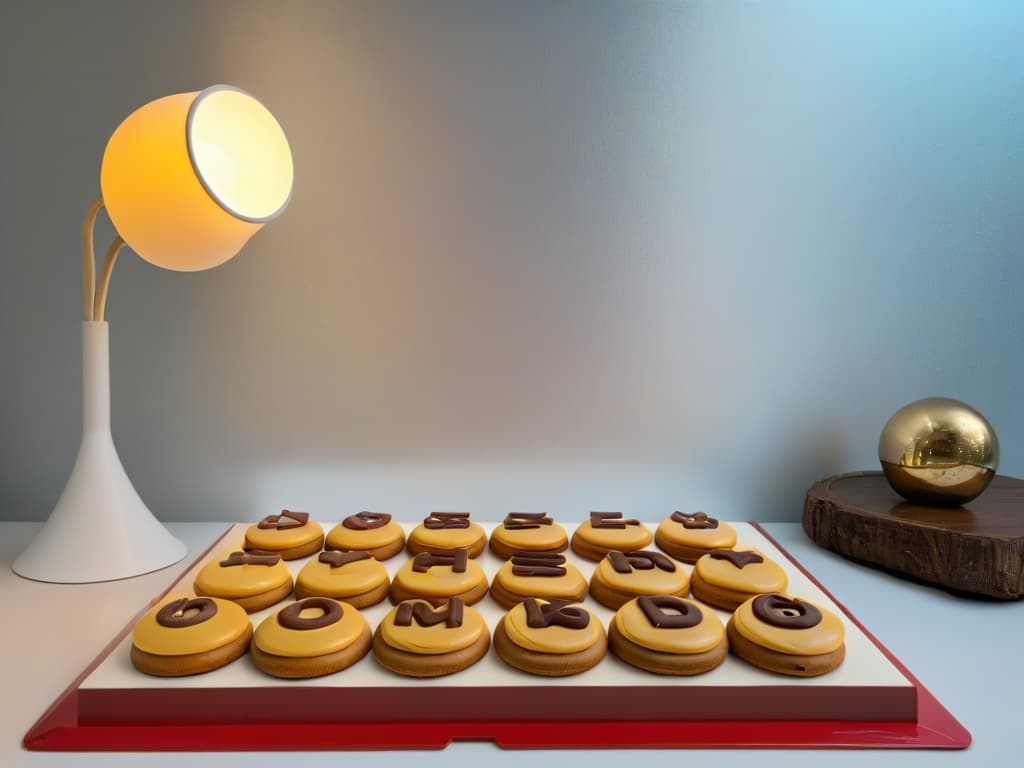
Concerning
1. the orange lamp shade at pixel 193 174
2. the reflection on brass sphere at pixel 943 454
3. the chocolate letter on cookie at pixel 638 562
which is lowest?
the chocolate letter on cookie at pixel 638 562

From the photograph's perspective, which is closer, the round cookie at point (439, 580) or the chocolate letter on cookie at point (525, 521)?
the round cookie at point (439, 580)

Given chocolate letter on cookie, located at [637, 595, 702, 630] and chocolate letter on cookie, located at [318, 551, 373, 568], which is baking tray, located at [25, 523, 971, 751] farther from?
chocolate letter on cookie, located at [318, 551, 373, 568]

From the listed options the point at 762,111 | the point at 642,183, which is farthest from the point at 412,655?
the point at 762,111

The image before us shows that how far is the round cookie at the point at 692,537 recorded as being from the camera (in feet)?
2.63

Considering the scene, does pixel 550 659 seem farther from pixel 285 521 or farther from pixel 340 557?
pixel 285 521

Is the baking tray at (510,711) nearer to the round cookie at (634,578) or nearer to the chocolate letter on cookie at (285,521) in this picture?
the round cookie at (634,578)

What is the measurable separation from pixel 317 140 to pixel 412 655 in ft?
2.33

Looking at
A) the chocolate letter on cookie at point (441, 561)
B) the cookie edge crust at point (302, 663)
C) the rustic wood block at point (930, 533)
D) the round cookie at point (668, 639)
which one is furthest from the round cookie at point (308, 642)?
the rustic wood block at point (930, 533)

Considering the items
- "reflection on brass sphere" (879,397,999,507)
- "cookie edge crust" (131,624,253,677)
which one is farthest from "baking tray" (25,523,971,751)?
"reflection on brass sphere" (879,397,999,507)

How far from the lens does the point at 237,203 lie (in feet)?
2.62

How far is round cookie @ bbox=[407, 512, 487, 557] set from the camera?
802mm

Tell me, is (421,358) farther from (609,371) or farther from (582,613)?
(582,613)

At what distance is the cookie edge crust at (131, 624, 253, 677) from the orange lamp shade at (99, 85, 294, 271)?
39 centimetres

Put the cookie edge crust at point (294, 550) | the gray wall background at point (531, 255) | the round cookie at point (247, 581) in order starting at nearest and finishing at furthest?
the round cookie at point (247, 581) → the cookie edge crust at point (294, 550) → the gray wall background at point (531, 255)
